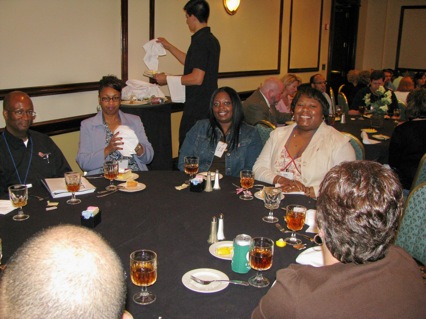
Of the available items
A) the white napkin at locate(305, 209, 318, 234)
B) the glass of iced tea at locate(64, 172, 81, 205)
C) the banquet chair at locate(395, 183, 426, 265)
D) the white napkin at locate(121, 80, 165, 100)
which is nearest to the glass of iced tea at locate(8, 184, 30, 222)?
the glass of iced tea at locate(64, 172, 81, 205)

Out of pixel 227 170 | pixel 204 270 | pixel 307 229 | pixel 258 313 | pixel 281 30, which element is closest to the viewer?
pixel 258 313

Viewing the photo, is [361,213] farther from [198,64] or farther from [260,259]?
[198,64]

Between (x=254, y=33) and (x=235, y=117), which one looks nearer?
(x=235, y=117)

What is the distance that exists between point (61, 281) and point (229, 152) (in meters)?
2.62

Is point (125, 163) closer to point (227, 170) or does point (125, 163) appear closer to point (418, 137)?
point (227, 170)

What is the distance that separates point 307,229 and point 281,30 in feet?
22.2

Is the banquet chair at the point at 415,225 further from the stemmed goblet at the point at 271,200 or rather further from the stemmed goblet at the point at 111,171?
the stemmed goblet at the point at 111,171

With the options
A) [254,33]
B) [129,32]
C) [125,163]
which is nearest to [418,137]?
[125,163]

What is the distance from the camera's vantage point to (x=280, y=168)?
3109mm

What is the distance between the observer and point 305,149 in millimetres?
3035

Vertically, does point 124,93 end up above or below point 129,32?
below

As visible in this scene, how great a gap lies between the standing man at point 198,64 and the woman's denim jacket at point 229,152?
120 cm

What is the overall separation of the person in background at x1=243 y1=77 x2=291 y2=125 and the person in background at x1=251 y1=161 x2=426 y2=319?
3253 mm

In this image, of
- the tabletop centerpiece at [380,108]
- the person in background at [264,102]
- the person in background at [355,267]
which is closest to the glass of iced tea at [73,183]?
the person in background at [355,267]
